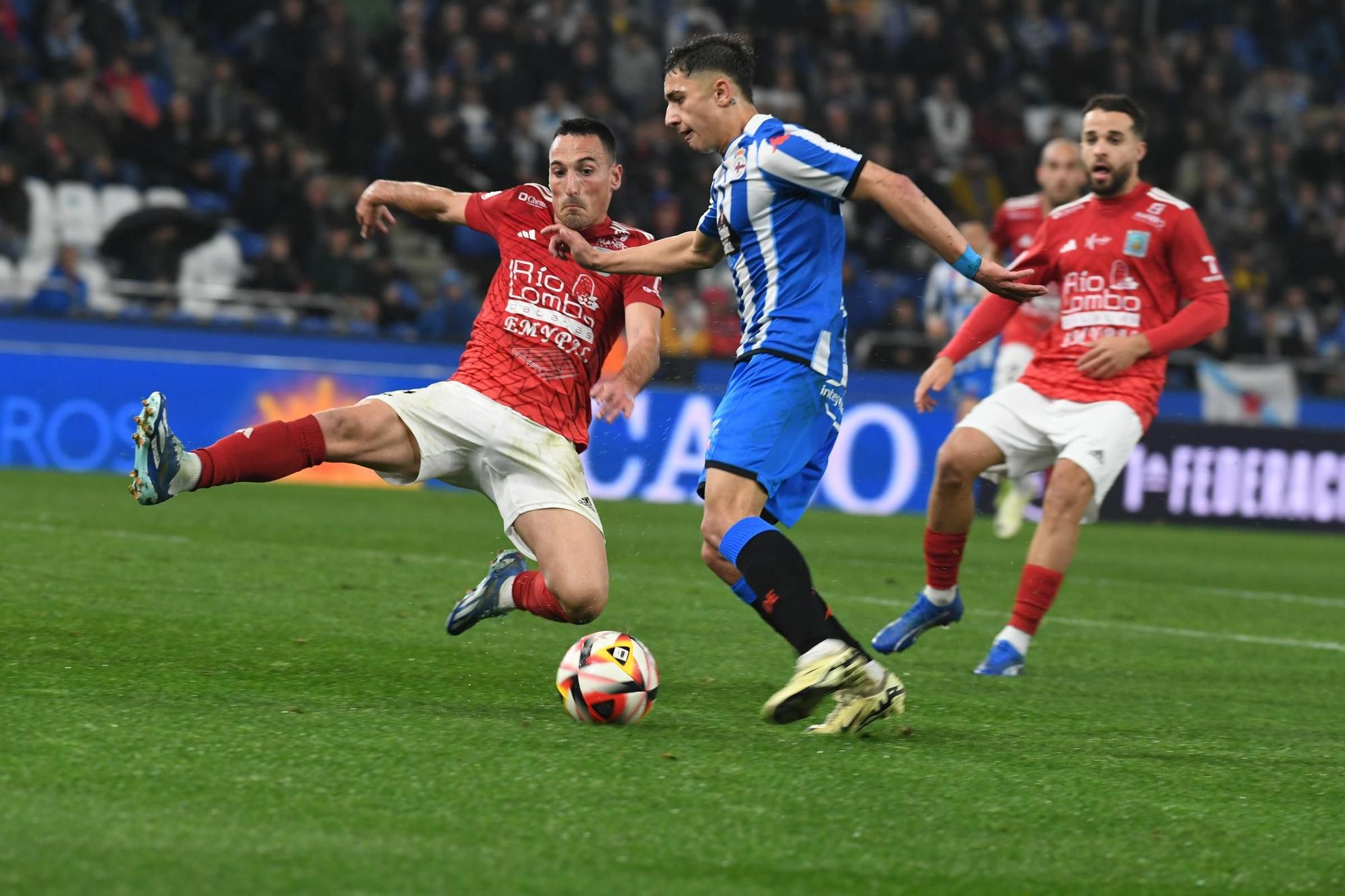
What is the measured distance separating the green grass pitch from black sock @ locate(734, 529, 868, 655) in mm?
288

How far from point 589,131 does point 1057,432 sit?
2.12 m

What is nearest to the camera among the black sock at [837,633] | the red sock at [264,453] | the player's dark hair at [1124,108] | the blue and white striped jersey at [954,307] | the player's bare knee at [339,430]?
the black sock at [837,633]

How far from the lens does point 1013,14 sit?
886 inches

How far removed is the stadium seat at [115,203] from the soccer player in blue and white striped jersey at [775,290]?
11.6 metres

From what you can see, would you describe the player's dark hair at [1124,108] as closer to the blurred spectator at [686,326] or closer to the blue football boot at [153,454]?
the blue football boot at [153,454]

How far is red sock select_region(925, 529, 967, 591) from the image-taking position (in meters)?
6.64

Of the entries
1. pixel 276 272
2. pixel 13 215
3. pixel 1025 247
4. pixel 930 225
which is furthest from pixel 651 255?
pixel 13 215

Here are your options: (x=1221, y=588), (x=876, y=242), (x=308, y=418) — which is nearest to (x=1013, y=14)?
(x=876, y=242)

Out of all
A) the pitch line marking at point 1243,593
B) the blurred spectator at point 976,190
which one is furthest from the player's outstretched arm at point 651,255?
the blurred spectator at point 976,190

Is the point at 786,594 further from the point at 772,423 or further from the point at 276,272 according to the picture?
the point at 276,272

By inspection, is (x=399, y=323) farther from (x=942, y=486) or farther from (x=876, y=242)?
(x=942, y=486)

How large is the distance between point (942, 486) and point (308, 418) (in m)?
2.44

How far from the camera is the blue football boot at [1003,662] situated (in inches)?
252

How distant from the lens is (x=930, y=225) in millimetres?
4750
